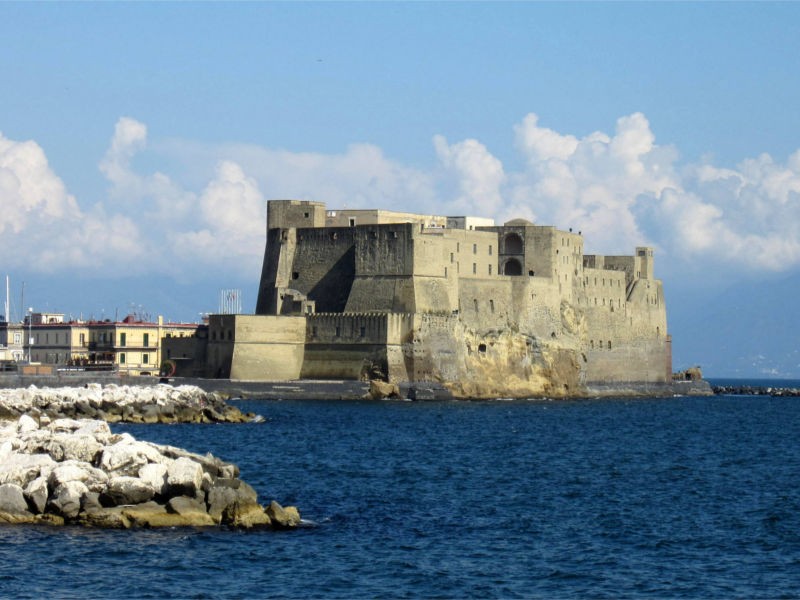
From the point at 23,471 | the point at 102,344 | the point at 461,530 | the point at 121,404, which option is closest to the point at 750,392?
the point at 102,344

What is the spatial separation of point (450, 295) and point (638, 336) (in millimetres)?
18171

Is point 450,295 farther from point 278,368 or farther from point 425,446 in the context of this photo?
point 425,446

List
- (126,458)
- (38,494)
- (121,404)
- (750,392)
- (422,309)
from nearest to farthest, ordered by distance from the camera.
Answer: (38,494), (126,458), (121,404), (422,309), (750,392)

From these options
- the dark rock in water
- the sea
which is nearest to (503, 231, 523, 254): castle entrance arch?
the sea

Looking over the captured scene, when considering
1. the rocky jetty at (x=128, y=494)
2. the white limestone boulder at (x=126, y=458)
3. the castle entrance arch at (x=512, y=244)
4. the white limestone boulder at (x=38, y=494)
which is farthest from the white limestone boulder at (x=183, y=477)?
the castle entrance arch at (x=512, y=244)

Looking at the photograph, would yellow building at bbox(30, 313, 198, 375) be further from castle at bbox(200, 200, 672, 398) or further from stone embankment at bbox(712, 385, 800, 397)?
stone embankment at bbox(712, 385, 800, 397)

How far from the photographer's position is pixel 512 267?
73.8 metres

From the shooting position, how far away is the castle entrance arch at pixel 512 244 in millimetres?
73375

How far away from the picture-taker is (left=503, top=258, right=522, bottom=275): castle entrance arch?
73.6m

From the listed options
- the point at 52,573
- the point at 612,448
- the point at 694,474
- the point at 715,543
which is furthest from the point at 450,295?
the point at 52,573

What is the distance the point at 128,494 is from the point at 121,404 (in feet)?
77.6

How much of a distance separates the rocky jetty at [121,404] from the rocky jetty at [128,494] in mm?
16220

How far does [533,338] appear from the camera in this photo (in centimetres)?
7119

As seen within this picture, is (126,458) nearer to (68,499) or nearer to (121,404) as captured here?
(68,499)
